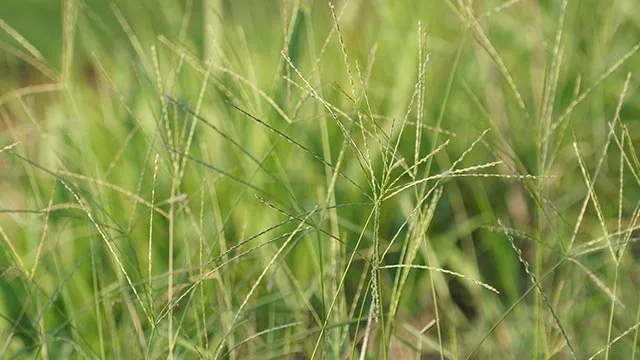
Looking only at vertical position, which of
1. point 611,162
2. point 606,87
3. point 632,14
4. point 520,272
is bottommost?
point 520,272

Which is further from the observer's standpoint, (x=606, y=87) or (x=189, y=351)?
(x=606, y=87)

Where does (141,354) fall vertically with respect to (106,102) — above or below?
below

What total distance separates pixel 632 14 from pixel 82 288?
132cm

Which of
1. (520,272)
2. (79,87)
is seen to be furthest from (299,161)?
(79,87)

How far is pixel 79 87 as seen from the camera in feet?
8.10

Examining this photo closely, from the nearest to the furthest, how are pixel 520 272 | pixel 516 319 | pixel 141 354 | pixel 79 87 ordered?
pixel 141 354 < pixel 516 319 < pixel 520 272 < pixel 79 87

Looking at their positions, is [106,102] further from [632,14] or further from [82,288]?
[632,14]

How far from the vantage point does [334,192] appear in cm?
171

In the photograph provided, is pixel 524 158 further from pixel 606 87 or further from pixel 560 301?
pixel 560 301

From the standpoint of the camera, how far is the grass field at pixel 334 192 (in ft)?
4.68

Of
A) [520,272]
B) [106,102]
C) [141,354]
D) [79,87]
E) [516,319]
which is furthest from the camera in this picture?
[79,87]

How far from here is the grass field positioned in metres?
1.43

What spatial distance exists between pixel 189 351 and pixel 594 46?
1.20 metres

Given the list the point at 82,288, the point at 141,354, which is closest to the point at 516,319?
the point at 141,354
